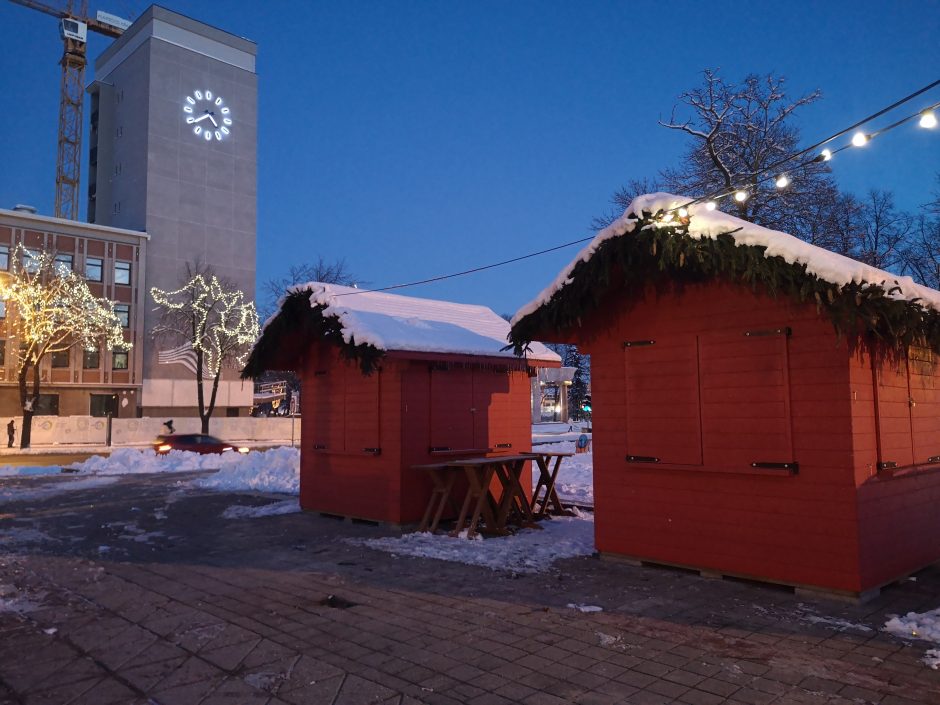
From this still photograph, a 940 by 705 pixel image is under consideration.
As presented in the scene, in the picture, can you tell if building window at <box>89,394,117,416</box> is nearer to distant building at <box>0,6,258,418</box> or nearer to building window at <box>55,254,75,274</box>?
distant building at <box>0,6,258,418</box>

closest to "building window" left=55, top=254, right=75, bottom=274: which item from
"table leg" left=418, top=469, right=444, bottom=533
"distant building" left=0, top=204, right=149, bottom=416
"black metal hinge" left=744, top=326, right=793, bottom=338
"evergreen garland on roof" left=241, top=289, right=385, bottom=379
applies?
"distant building" left=0, top=204, right=149, bottom=416

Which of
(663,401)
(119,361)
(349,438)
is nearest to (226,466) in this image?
(349,438)

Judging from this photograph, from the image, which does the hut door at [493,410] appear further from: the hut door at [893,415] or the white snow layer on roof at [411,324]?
the hut door at [893,415]

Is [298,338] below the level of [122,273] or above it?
below

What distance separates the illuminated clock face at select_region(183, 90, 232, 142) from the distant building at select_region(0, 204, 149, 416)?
10.2 m

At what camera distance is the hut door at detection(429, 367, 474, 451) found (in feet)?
38.5

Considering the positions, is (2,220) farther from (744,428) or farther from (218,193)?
(744,428)

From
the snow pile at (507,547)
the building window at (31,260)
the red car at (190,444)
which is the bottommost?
the snow pile at (507,547)

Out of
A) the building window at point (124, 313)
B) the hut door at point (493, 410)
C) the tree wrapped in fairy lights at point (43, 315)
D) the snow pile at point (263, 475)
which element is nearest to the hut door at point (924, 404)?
the hut door at point (493, 410)

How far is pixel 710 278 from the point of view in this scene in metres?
7.70

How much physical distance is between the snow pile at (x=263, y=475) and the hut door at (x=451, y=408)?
22.0ft

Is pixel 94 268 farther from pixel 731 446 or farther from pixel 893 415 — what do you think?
pixel 893 415

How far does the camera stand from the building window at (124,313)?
149 ft

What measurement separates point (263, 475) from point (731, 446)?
1473 cm
